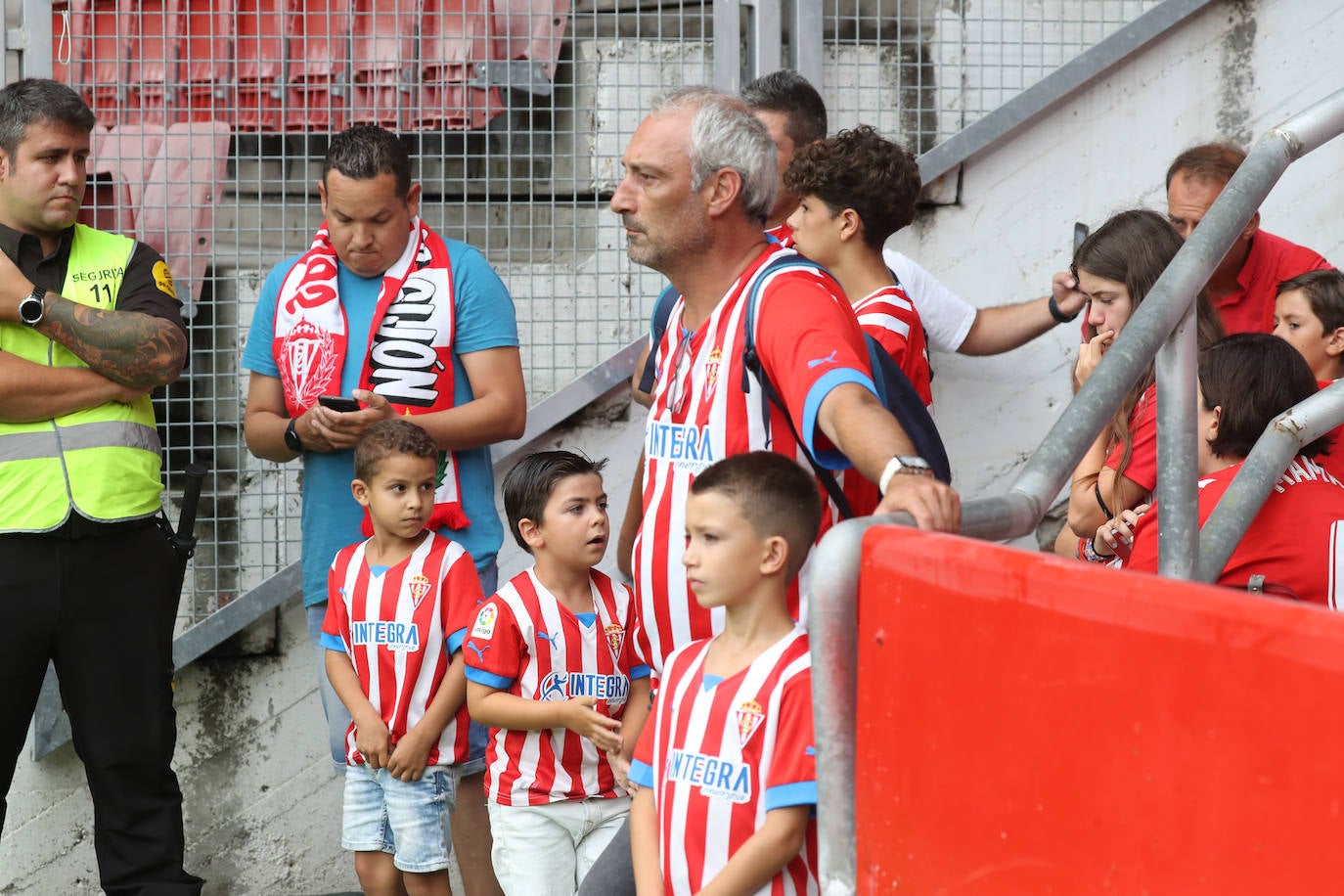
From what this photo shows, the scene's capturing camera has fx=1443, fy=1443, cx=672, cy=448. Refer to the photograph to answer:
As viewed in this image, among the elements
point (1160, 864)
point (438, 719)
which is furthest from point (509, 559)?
point (1160, 864)

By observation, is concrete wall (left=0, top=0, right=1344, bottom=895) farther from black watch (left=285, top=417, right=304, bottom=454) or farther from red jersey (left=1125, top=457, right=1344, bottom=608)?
red jersey (left=1125, top=457, right=1344, bottom=608)

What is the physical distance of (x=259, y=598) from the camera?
Result: 4.55 metres

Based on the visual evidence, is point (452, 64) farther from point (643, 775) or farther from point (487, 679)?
point (643, 775)

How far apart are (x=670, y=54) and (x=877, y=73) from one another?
68cm

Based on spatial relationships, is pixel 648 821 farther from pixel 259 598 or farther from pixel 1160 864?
pixel 259 598

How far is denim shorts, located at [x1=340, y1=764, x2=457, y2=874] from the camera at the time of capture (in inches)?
141

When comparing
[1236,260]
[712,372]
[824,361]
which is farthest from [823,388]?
[1236,260]

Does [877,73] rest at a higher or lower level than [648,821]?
higher

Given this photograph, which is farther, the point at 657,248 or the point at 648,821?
the point at 657,248

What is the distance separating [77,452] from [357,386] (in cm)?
73

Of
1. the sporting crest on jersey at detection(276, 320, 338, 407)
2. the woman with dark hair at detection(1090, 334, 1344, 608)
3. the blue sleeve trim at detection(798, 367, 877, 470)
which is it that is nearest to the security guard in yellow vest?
the sporting crest on jersey at detection(276, 320, 338, 407)

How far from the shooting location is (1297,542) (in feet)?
8.52

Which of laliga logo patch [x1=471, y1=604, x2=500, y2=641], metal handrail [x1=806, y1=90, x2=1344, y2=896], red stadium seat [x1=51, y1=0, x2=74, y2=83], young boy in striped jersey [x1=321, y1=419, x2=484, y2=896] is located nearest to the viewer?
metal handrail [x1=806, y1=90, x2=1344, y2=896]

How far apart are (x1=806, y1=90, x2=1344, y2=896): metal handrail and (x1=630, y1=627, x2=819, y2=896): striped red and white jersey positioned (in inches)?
9.5
